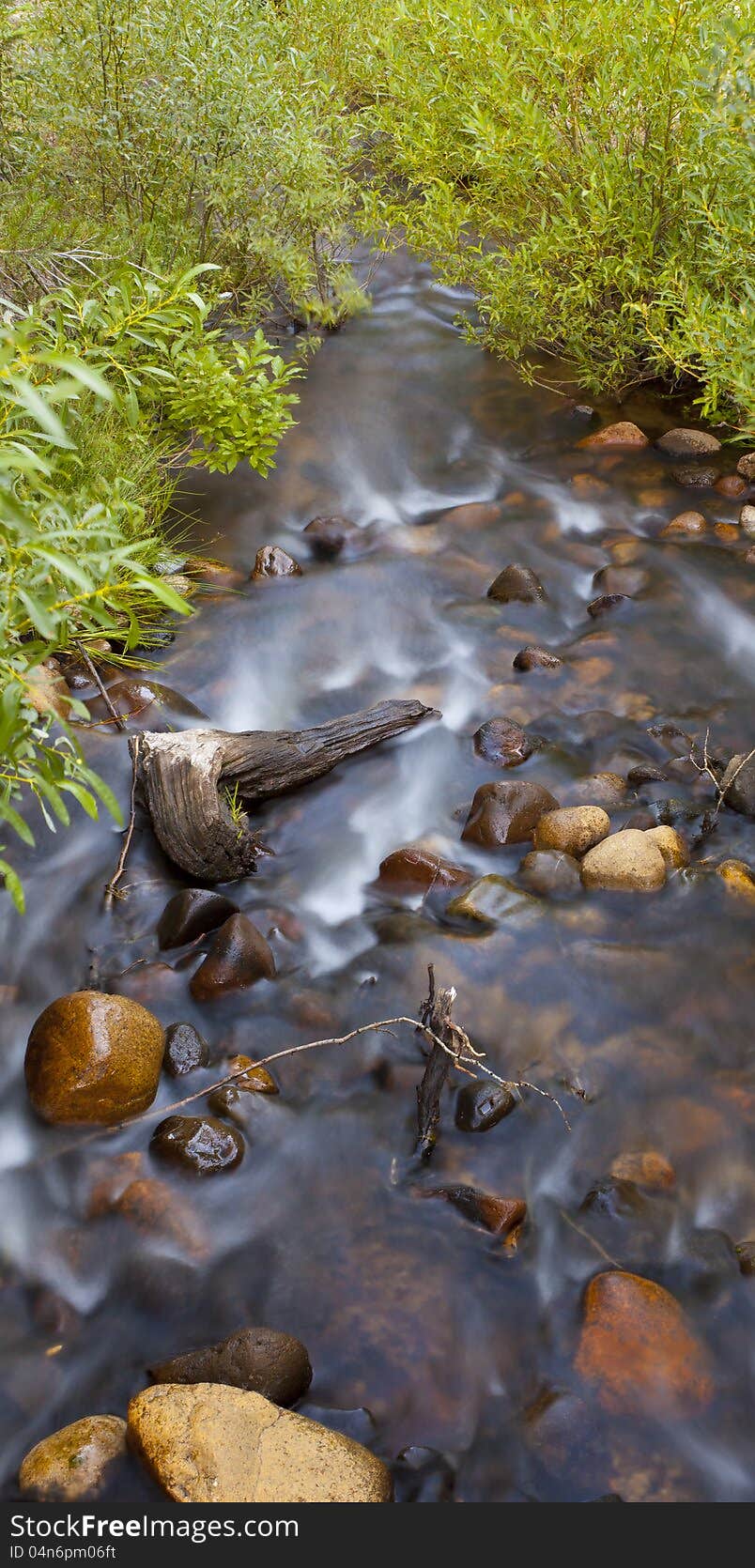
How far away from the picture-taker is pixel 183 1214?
3352 millimetres

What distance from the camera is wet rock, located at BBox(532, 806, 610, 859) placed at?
4500mm

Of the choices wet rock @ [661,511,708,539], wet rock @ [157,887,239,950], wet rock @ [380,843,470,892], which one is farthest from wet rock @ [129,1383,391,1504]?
wet rock @ [661,511,708,539]

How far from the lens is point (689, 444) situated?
23.2 ft

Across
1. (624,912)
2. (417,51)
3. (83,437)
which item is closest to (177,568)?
(83,437)

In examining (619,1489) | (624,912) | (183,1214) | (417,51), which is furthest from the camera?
(417,51)

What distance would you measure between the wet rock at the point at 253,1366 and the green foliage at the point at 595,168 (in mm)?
4942

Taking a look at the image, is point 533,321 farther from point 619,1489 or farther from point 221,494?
point 619,1489

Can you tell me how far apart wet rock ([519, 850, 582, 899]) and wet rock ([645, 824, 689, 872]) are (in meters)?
0.35

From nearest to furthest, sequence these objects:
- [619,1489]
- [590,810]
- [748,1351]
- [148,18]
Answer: [619,1489] → [748,1351] → [590,810] → [148,18]

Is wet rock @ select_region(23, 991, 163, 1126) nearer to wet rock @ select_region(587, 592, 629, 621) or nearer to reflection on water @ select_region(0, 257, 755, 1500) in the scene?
reflection on water @ select_region(0, 257, 755, 1500)

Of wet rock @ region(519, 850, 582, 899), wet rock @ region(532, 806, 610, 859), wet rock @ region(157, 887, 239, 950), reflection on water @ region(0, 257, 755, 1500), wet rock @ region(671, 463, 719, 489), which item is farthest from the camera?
wet rock @ region(671, 463, 719, 489)

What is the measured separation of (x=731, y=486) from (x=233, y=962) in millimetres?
4680

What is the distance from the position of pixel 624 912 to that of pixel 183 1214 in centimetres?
202

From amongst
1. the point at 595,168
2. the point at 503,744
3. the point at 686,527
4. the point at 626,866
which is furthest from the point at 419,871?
the point at 595,168
